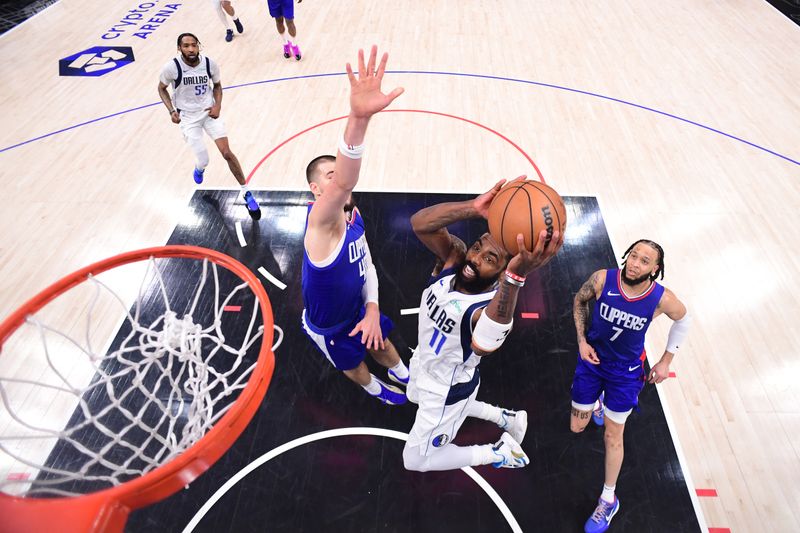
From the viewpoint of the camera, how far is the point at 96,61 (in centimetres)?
803

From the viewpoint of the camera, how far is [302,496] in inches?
122

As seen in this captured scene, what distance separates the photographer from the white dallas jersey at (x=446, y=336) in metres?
2.48

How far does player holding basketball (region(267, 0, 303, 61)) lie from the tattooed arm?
6638 millimetres

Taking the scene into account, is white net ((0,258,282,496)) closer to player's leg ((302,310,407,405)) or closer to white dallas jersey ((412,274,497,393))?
player's leg ((302,310,407,405))

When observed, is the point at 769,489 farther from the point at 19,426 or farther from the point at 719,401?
the point at 19,426

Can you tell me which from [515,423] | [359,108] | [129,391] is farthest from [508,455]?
[129,391]

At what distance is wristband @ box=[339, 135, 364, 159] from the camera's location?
182cm

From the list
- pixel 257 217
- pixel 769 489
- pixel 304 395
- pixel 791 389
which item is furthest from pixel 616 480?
pixel 257 217

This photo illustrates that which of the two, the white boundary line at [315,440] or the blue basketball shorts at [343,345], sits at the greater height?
the blue basketball shorts at [343,345]

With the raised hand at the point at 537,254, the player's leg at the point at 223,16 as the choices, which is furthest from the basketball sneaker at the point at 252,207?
the player's leg at the point at 223,16

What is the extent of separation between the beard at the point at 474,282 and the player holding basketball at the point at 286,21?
6682 mm

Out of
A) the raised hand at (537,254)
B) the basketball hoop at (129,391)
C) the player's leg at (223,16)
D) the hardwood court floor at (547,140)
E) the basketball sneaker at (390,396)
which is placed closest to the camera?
the basketball hoop at (129,391)

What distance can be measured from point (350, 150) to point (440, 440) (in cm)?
177

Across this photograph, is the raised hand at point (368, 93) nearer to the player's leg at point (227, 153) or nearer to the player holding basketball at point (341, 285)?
the player holding basketball at point (341, 285)
